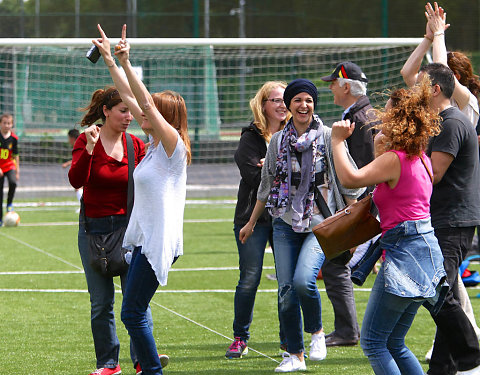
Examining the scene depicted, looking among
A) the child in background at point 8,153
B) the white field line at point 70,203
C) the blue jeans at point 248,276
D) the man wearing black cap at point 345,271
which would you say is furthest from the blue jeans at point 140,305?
the white field line at point 70,203

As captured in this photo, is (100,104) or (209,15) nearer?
(100,104)

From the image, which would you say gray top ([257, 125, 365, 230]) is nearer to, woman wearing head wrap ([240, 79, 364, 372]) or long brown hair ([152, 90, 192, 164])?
woman wearing head wrap ([240, 79, 364, 372])

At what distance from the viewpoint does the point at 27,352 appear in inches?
273

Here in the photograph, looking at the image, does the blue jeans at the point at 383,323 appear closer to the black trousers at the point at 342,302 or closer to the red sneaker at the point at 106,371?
the red sneaker at the point at 106,371

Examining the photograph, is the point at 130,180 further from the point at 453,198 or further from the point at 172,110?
the point at 453,198

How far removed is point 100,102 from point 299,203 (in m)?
1.54

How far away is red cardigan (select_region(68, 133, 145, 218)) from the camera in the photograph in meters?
6.04

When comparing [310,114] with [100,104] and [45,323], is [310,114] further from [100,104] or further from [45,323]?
[45,323]

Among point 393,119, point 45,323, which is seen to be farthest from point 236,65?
point 393,119

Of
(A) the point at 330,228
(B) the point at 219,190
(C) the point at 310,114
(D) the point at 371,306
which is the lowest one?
(B) the point at 219,190

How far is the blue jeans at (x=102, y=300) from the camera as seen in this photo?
6.09 m

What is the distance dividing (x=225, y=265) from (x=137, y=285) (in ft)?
21.2

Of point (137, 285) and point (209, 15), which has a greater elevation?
point (209, 15)

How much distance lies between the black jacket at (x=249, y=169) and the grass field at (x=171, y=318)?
107 cm
